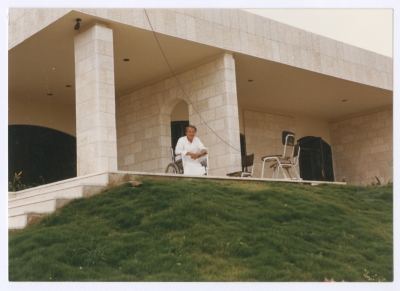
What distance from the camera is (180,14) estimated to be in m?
13.3

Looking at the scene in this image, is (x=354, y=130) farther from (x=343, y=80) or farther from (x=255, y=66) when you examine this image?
(x=255, y=66)

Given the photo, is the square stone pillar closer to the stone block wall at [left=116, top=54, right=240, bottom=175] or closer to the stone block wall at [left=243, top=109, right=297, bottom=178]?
the stone block wall at [left=116, top=54, right=240, bottom=175]

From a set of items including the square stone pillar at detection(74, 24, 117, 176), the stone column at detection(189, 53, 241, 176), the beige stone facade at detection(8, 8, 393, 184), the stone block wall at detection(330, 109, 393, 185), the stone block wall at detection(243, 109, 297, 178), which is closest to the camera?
the square stone pillar at detection(74, 24, 117, 176)

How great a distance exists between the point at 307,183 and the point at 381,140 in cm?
898

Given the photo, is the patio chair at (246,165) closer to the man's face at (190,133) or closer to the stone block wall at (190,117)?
the stone block wall at (190,117)

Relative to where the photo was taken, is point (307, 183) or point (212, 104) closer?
point (307, 183)

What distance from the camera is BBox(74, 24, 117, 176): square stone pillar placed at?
11742 mm

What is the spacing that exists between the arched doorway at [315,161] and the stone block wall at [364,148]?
283mm

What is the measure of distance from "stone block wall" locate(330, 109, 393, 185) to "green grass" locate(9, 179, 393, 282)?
33.2ft

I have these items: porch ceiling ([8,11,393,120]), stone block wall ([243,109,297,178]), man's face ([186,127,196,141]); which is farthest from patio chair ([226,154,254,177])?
stone block wall ([243,109,297,178])

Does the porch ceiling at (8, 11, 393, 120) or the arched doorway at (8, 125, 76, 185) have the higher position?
the porch ceiling at (8, 11, 393, 120)

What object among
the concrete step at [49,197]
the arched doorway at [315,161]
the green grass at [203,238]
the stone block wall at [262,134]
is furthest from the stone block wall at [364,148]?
the concrete step at [49,197]

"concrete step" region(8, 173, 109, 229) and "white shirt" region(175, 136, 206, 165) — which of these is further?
"white shirt" region(175, 136, 206, 165)
